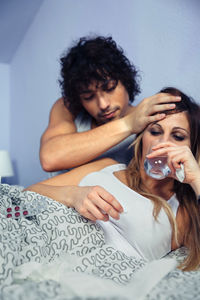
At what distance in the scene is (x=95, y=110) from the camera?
148 cm

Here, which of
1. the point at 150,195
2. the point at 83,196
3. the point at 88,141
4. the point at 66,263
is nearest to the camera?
the point at 66,263

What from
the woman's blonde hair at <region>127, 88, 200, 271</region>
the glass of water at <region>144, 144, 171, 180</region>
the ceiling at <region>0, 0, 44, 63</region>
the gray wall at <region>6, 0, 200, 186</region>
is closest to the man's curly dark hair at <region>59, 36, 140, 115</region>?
the gray wall at <region>6, 0, 200, 186</region>

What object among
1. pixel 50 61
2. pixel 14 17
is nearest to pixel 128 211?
pixel 50 61

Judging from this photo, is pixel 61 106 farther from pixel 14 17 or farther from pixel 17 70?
pixel 17 70

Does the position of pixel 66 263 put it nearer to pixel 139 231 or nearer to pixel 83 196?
pixel 83 196

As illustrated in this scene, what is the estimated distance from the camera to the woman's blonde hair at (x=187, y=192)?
41.1 inches

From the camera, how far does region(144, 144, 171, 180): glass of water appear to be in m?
0.98

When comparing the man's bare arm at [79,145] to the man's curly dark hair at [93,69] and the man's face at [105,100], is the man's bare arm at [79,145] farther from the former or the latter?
the man's curly dark hair at [93,69]

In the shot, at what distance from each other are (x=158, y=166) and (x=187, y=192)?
26 centimetres

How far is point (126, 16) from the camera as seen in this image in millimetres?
1800

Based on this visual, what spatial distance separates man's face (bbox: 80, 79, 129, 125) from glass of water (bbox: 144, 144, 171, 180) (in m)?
0.50

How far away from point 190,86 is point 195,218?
65 cm

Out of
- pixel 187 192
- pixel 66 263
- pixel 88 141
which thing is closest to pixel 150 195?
pixel 187 192

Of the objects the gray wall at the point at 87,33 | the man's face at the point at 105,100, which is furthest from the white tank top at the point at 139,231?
the gray wall at the point at 87,33
